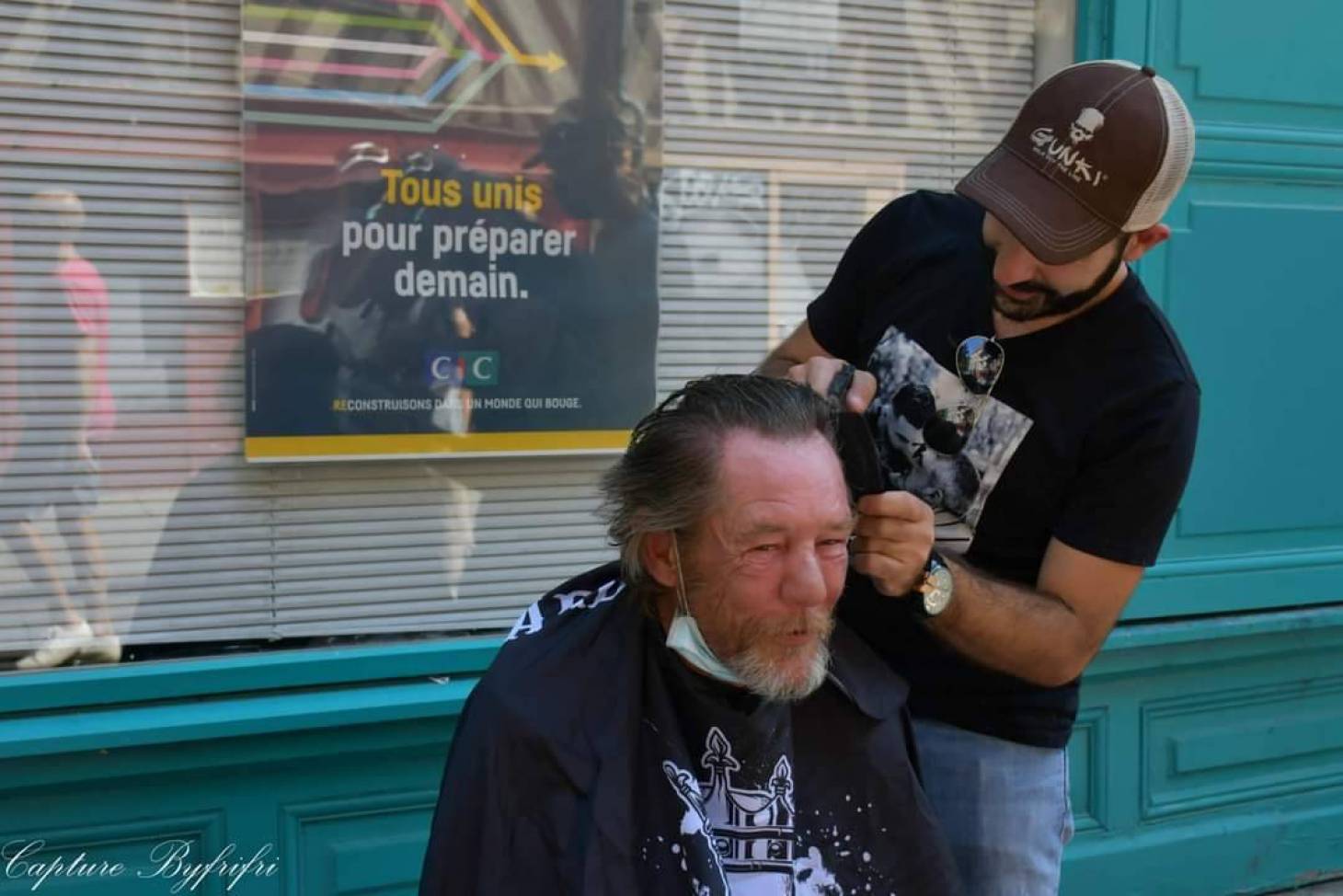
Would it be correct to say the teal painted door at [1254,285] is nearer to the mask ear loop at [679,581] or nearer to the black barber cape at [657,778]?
the black barber cape at [657,778]

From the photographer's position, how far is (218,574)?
10.9 ft

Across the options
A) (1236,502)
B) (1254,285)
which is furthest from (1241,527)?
(1254,285)

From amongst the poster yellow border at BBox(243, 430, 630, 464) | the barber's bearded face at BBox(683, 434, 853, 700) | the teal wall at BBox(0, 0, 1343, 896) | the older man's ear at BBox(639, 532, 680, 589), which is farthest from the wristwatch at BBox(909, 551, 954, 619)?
the teal wall at BBox(0, 0, 1343, 896)

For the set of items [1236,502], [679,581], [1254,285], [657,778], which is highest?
[1254,285]

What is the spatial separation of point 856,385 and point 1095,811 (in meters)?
2.59

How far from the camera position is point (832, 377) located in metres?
2.04

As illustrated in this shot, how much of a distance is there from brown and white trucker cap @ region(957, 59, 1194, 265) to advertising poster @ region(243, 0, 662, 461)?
1.69 meters

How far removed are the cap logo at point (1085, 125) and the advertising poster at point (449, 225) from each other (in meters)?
1.76

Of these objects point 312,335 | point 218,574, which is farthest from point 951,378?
point 218,574

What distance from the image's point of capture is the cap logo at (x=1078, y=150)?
1989 mm

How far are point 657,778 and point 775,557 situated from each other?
340mm

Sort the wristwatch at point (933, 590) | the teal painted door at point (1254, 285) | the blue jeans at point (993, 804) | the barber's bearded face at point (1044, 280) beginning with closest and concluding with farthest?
the wristwatch at point (933, 590)
the barber's bearded face at point (1044, 280)
the blue jeans at point (993, 804)
the teal painted door at point (1254, 285)

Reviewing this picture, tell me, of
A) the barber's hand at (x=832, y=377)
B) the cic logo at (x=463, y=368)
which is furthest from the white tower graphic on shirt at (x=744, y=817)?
the cic logo at (x=463, y=368)

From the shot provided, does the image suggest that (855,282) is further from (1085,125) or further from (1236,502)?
(1236,502)
